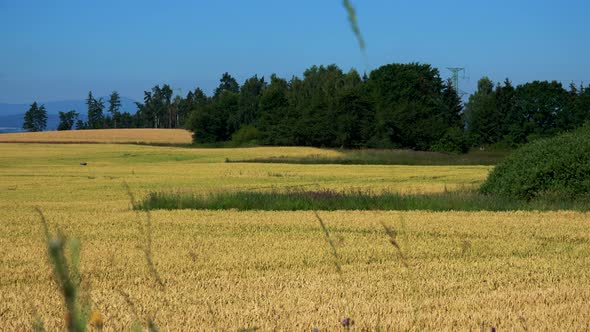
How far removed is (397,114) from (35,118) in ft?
374

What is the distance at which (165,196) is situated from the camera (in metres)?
23.1

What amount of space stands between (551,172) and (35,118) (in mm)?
163618

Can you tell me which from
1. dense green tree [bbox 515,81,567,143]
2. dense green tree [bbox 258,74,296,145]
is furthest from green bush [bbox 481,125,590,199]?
dense green tree [bbox 515,81,567,143]

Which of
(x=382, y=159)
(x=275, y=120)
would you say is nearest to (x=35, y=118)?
(x=275, y=120)

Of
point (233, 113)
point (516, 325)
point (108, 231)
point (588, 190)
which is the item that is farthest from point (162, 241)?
point (233, 113)

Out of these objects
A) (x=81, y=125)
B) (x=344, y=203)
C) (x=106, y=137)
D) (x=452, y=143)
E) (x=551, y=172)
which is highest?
(x=81, y=125)

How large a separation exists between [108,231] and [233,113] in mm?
105417

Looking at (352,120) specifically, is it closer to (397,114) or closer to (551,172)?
(397,114)

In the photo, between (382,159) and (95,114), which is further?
(95,114)

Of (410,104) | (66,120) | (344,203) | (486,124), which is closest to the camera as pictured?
(344,203)

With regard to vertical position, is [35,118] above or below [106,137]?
above

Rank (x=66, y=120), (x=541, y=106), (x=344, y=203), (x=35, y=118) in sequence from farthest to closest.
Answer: (x=35, y=118)
(x=66, y=120)
(x=541, y=106)
(x=344, y=203)

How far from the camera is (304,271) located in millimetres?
10141

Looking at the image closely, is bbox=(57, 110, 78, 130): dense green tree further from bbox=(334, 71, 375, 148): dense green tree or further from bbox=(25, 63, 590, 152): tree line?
bbox=(334, 71, 375, 148): dense green tree
